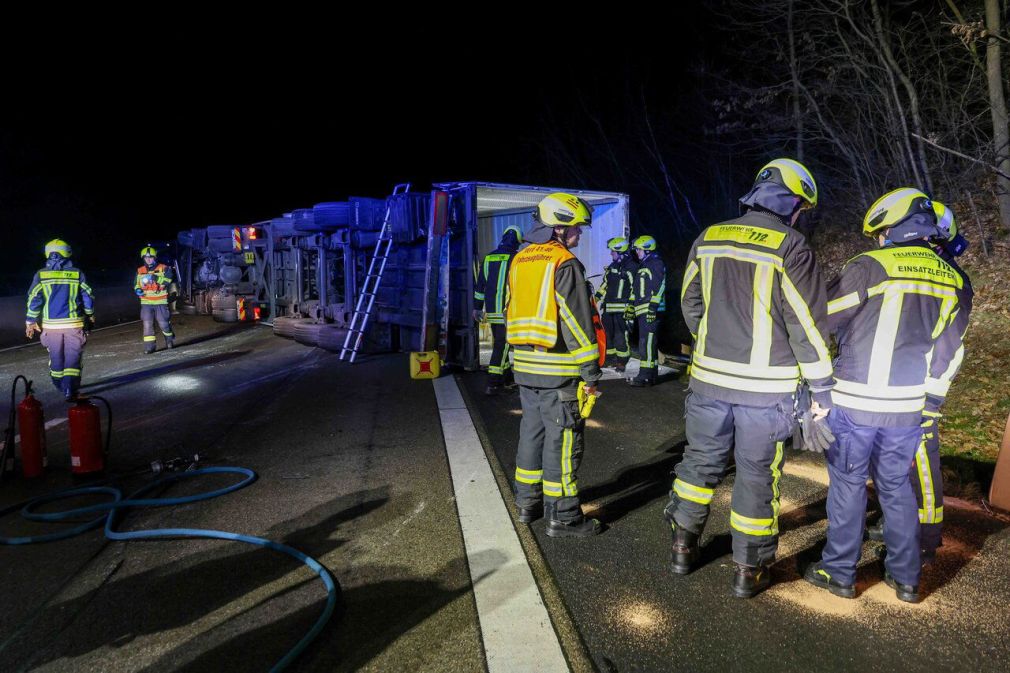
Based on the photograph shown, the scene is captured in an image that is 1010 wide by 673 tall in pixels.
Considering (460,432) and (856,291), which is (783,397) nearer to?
(856,291)

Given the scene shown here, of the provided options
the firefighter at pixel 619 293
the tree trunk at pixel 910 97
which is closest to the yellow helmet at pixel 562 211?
the firefighter at pixel 619 293

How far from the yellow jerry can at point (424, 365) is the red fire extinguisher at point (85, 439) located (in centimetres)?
414

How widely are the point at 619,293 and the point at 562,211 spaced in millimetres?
5205

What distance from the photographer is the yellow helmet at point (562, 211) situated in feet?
12.3

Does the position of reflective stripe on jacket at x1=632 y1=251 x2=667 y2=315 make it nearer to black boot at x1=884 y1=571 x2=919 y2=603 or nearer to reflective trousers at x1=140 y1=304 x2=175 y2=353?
black boot at x1=884 y1=571 x2=919 y2=603

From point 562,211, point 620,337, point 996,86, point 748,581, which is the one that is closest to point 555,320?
point 562,211

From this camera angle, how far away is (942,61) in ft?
31.8

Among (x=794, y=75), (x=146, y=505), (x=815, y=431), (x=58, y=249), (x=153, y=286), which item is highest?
(x=794, y=75)

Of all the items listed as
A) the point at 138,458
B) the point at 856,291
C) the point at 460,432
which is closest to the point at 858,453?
the point at 856,291

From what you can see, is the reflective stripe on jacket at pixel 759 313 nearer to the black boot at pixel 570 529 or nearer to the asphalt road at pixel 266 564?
the black boot at pixel 570 529

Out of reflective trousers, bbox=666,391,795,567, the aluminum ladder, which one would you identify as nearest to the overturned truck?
the aluminum ladder

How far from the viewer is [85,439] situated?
489 centimetres

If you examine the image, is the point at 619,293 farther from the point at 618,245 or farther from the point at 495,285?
the point at 495,285

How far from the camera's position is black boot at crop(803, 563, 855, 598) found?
312 centimetres
